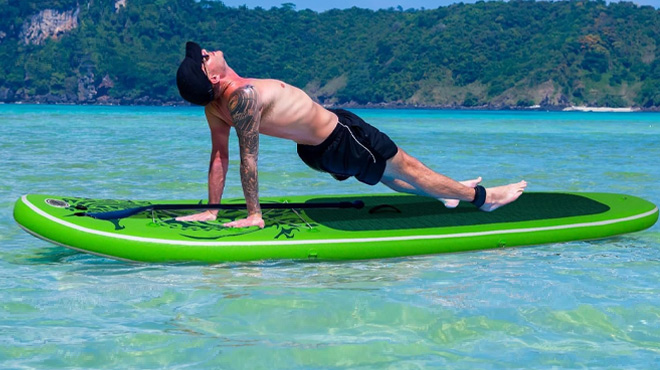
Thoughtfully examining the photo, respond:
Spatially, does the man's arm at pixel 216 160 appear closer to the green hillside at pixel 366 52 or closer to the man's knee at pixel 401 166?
the man's knee at pixel 401 166

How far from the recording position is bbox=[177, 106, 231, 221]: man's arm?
5598 mm

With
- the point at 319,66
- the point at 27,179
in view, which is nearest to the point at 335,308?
the point at 27,179

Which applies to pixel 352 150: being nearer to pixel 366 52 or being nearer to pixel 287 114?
pixel 287 114

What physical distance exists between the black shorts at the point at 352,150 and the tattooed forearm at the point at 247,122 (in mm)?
517

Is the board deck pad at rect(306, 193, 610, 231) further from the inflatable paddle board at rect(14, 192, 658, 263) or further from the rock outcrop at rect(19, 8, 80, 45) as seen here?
the rock outcrop at rect(19, 8, 80, 45)

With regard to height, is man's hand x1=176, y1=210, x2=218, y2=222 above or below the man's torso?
below

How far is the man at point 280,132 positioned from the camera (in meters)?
5.17

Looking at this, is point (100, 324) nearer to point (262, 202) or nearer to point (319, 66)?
point (262, 202)

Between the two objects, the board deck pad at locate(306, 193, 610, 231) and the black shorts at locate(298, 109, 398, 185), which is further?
the board deck pad at locate(306, 193, 610, 231)

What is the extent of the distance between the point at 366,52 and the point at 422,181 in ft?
488

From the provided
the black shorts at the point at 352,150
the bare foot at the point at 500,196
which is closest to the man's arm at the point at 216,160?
the black shorts at the point at 352,150

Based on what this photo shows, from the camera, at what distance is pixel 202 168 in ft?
44.8

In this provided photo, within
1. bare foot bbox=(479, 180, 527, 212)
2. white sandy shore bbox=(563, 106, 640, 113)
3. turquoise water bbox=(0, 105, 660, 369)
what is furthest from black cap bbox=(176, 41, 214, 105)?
white sandy shore bbox=(563, 106, 640, 113)

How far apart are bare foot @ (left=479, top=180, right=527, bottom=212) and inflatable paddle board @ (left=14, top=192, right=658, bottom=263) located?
2.6 inches
